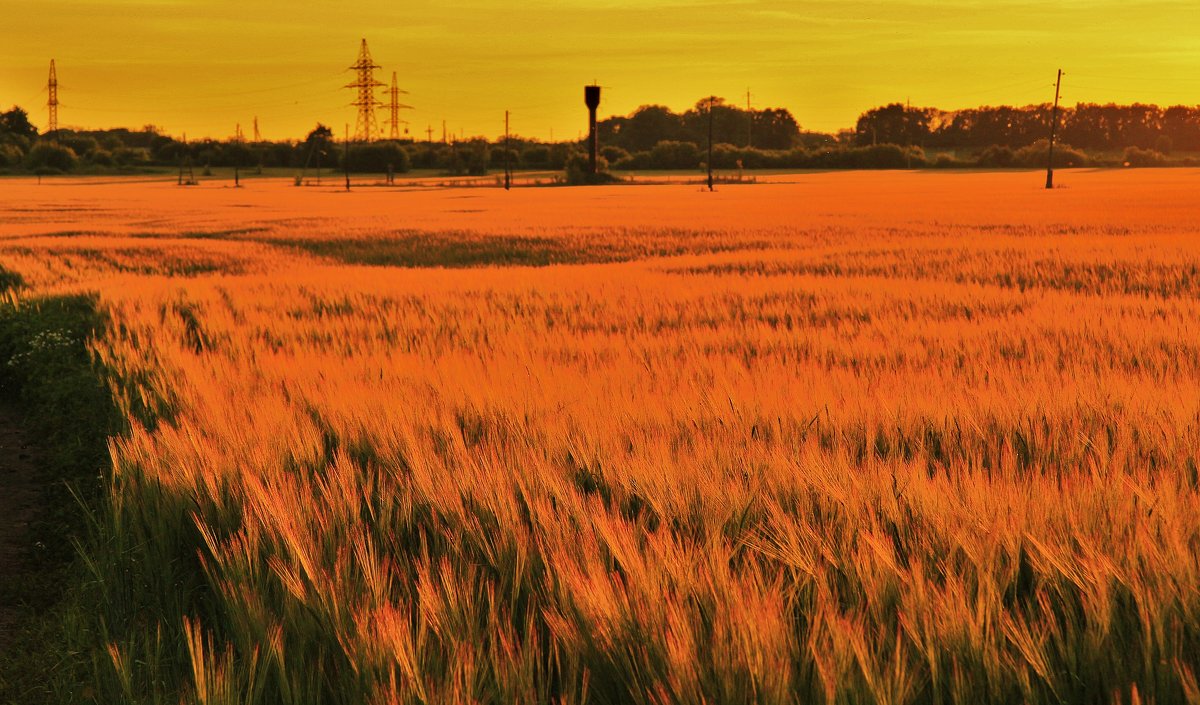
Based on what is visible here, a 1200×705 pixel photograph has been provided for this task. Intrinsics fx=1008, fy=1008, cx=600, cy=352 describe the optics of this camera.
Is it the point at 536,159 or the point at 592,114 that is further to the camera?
the point at 536,159

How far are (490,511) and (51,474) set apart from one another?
4.51m

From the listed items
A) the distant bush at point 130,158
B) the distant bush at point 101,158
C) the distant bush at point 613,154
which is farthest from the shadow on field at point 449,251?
the distant bush at point 130,158

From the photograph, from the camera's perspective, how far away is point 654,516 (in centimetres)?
275

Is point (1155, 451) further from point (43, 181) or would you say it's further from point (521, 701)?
point (43, 181)

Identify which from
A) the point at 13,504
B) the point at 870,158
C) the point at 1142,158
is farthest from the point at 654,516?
the point at 1142,158

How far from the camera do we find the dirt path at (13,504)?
161 inches

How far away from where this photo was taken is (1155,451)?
10.9ft

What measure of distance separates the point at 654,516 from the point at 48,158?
126 metres

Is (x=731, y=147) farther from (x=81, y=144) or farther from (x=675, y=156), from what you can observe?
(x=81, y=144)

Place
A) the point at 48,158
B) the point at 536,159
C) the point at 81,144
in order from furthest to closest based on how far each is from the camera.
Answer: the point at 536,159, the point at 81,144, the point at 48,158

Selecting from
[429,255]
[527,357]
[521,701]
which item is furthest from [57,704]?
[429,255]

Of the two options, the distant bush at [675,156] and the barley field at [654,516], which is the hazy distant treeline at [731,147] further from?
the barley field at [654,516]

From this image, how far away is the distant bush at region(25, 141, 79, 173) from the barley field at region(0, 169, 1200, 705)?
392ft

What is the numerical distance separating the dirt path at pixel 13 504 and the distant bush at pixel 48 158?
389ft
